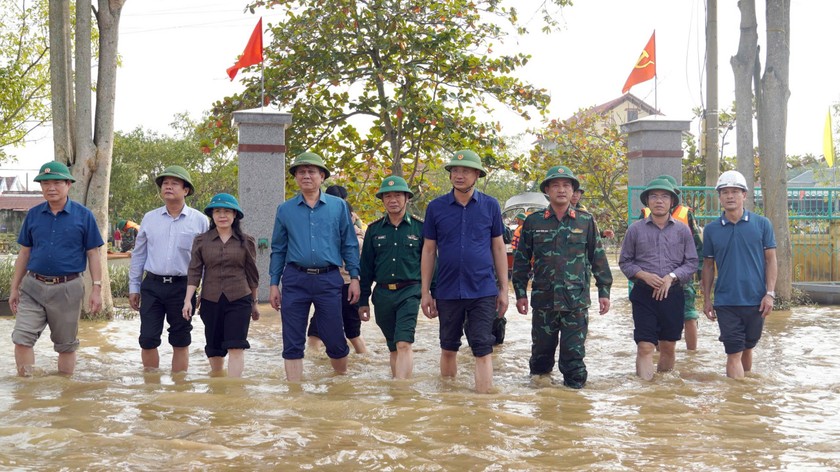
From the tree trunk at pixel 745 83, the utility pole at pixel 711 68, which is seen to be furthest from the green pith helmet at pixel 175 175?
the utility pole at pixel 711 68

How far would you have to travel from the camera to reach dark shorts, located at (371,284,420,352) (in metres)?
7.23

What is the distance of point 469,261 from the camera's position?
675 cm

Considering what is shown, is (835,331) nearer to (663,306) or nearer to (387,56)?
(663,306)

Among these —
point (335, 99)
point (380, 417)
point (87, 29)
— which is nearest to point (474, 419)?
point (380, 417)

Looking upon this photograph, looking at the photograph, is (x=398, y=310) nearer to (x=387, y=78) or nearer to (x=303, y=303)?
(x=303, y=303)

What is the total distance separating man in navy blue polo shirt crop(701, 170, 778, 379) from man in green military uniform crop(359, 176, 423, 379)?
250 centimetres

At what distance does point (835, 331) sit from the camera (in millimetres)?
10977

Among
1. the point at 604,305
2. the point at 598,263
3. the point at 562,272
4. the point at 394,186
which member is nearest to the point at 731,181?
the point at 598,263

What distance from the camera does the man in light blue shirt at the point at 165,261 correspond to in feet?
24.5

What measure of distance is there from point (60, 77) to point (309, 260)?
6.91 m

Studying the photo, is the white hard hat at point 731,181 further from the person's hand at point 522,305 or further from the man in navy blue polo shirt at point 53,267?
the man in navy blue polo shirt at point 53,267

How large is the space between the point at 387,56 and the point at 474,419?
389 inches

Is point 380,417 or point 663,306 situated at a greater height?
point 663,306

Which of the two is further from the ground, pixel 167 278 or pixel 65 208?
pixel 65 208
